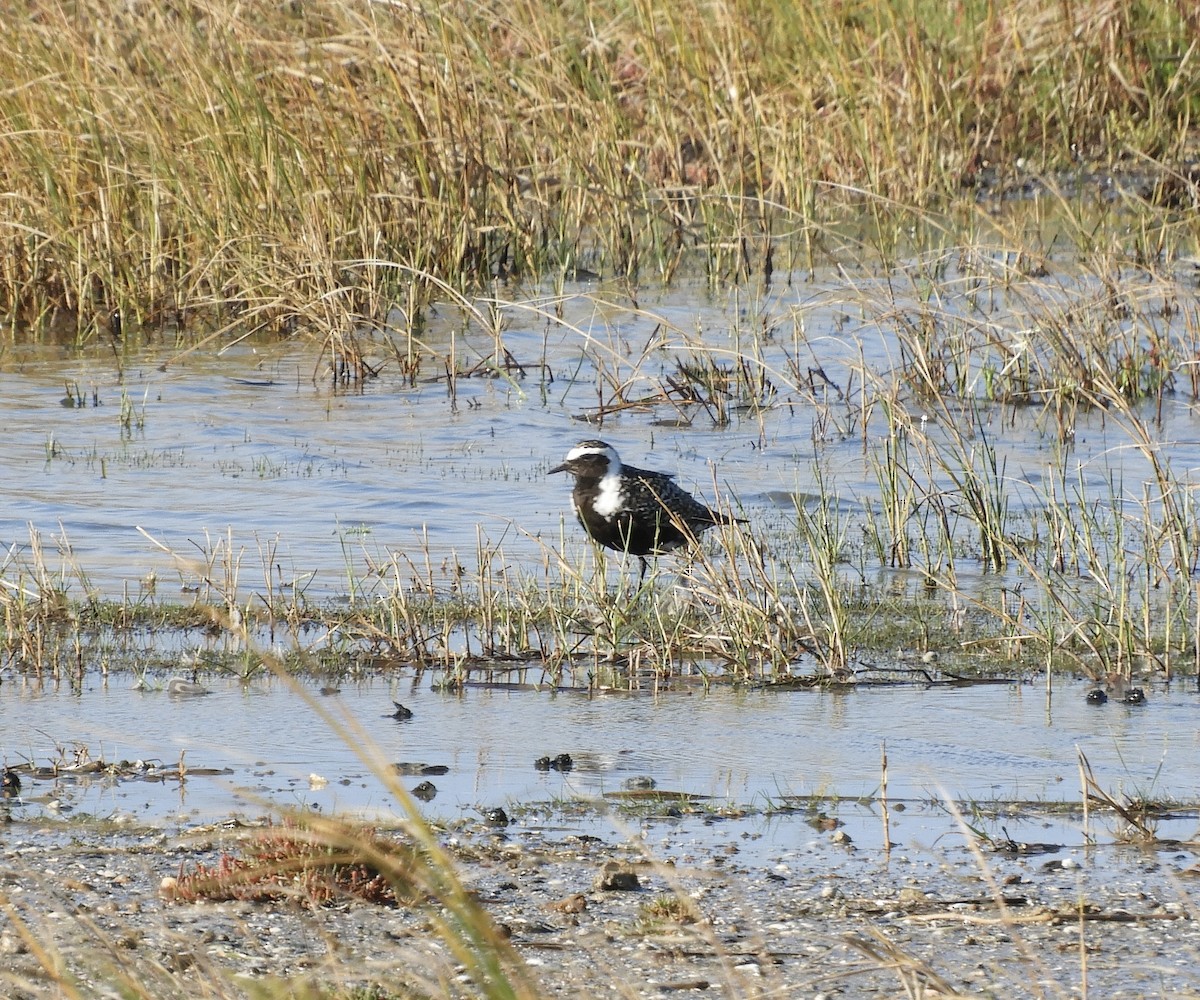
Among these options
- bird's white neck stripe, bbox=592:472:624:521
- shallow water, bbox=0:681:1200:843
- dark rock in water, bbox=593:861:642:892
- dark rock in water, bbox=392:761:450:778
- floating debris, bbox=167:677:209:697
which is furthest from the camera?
bird's white neck stripe, bbox=592:472:624:521

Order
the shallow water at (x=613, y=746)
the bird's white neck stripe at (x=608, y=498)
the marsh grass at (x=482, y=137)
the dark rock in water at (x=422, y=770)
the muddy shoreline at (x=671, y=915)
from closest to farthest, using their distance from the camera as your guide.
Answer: the muddy shoreline at (x=671, y=915)
the shallow water at (x=613, y=746)
the dark rock in water at (x=422, y=770)
the bird's white neck stripe at (x=608, y=498)
the marsh grass at (x=482, y=137)

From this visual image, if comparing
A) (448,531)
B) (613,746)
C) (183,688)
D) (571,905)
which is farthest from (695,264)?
(571,905)

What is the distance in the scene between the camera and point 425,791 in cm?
525

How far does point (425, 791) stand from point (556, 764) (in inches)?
17.1

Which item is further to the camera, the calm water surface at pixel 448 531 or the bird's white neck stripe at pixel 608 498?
the bird's white neck stripe at pixel 608 498

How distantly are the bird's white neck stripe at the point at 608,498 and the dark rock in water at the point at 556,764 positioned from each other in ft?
8.65

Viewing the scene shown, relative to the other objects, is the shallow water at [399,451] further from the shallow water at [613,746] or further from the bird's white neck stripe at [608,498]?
the shallow water at [613,746]

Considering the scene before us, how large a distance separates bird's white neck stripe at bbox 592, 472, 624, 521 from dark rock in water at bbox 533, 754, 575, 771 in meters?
2.64

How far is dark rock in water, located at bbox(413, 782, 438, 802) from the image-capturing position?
522 centimetres

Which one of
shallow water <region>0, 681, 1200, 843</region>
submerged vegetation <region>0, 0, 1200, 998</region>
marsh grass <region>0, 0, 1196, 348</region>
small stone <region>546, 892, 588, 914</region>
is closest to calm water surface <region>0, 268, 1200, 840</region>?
shallow water <region>0, 681, 1200, 843</region>

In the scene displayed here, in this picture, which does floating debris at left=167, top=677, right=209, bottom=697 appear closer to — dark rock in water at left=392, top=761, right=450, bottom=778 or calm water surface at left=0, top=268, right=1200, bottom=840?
calm water surface at left=0, top=268, right=1200, bottom=840

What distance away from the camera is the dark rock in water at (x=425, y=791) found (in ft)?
17.1

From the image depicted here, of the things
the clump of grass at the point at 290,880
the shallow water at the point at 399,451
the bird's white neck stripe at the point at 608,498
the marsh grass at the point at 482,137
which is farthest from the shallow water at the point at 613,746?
the marsh grass at the point at 482,137

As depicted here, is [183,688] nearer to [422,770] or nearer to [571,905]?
[422,770]
